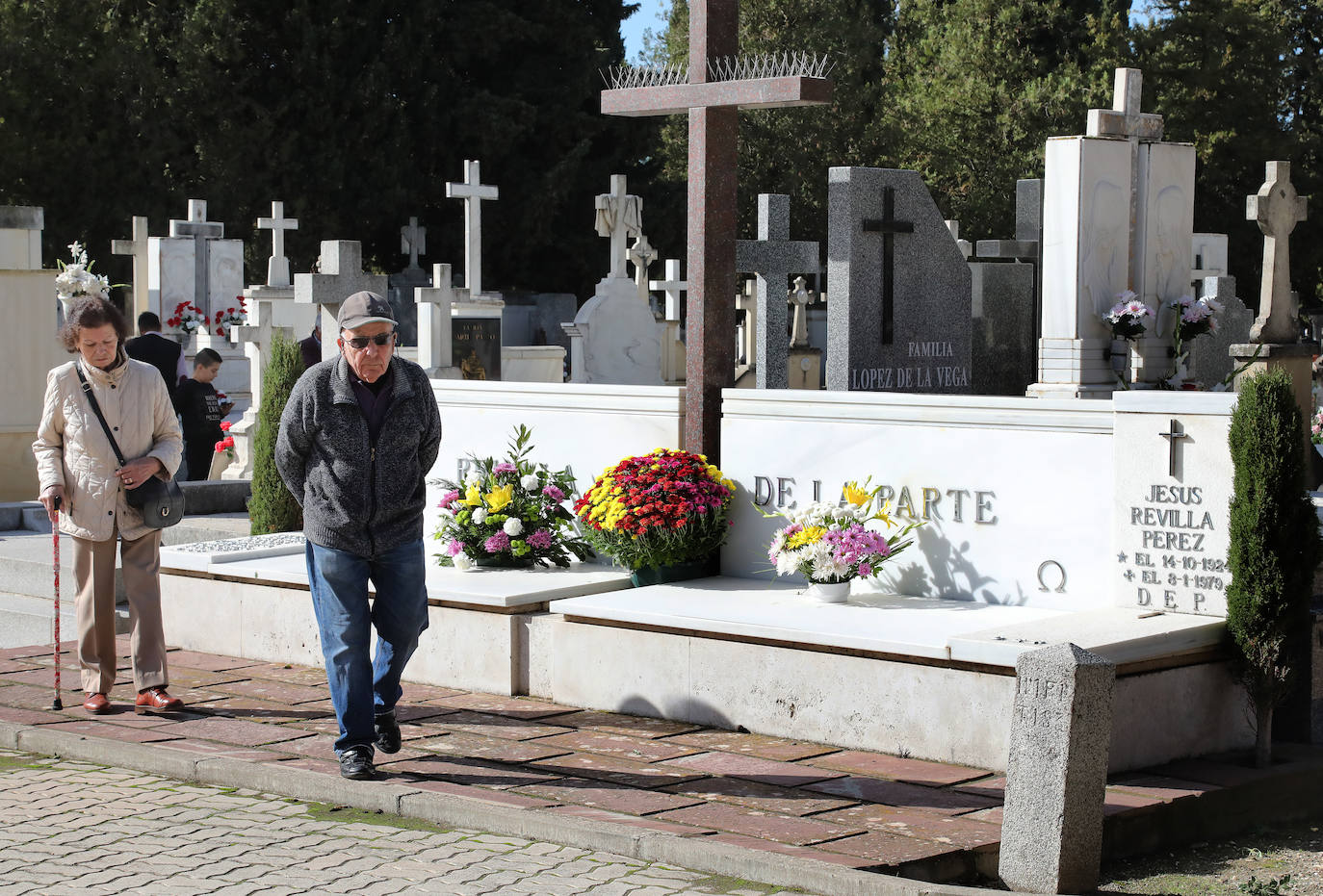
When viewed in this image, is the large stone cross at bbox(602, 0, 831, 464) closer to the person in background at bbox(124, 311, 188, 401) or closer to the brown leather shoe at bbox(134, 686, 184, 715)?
the brown leather shoe at bbox(134, 686, 184, 715)

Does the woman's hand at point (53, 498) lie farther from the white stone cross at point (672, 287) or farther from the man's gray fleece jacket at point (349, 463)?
the white stone cross at point (672, 287)

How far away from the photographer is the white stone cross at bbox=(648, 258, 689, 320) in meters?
26.6

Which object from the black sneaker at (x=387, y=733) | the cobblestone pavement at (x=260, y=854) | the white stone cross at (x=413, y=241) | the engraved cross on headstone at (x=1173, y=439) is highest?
the white stone cross at (x=413, y=241)

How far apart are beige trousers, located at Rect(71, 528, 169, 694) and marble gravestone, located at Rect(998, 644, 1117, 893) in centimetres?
381

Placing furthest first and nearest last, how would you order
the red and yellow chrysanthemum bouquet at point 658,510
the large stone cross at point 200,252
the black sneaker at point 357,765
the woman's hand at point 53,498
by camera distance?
the large stone cross at point 200,252, the red and yellow chrysanthemum bouquet at point 658,510, the woman's hand at point 53,498, the black sneaker at point 357,765

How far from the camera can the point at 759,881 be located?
185 inches

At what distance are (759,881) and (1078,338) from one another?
866 centimetres

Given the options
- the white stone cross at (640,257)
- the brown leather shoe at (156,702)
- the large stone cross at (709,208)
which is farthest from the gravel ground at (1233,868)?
the white stone cross at (640,257)

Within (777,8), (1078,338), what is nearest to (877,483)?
(1078,338)

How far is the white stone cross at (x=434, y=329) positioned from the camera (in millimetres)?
19422

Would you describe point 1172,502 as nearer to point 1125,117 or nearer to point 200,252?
point 1125,117

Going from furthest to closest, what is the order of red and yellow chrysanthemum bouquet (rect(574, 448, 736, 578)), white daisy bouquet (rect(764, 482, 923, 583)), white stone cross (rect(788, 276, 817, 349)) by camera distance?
white stone cross (rect(788, 276, 817, 349)), red and yellow chrysanthemum bouquet (rect(574, 448, 736, 578)), white daisy bouquet (rect(764, 482, 923, 583))

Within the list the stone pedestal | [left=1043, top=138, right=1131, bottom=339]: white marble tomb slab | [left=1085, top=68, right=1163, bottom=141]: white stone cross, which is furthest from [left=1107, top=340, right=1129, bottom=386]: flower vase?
[left=1085, top=68, right=1163, bottom=141]: white stone cross

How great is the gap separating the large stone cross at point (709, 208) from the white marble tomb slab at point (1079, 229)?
4893 millimetres
